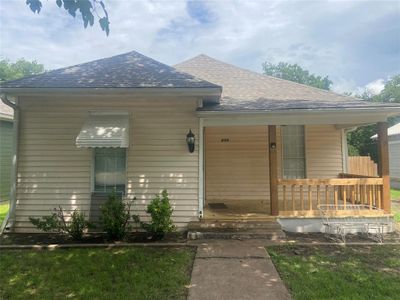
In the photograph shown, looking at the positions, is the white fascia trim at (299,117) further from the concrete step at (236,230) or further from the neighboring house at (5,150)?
the neighboring house at (5,150)

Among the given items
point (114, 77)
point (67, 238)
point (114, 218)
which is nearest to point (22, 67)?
point (114, 77)

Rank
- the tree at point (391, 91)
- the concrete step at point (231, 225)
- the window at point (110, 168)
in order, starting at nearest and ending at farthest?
the concrete step at point (231, 225) → the window at point (110, 168) → the tree at point (391, 91)

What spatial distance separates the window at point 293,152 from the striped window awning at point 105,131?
217 inches

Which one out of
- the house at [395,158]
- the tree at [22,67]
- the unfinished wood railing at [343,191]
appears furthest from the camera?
the tree at [22,67]

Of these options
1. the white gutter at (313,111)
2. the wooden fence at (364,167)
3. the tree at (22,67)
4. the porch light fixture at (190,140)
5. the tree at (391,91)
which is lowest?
the wooden fence at (364,167)

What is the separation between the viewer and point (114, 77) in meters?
7.62

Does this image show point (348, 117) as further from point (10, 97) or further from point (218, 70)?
point (10, 97)

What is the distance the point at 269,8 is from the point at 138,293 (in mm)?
8552

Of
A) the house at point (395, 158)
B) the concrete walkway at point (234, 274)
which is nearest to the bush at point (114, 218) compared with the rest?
the concrete walkway at point (234, 274)

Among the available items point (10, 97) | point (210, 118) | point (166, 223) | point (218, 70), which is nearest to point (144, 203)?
point (166, 223)

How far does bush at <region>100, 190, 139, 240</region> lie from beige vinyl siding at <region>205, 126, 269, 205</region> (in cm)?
367

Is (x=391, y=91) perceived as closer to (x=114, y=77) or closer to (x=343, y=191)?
(x=343, y=191)

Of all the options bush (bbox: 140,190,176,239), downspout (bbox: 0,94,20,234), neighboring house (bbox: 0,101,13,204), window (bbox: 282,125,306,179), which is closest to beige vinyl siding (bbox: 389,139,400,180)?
window (bbox: 282,125,306,179)

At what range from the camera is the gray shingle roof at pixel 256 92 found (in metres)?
7.74
